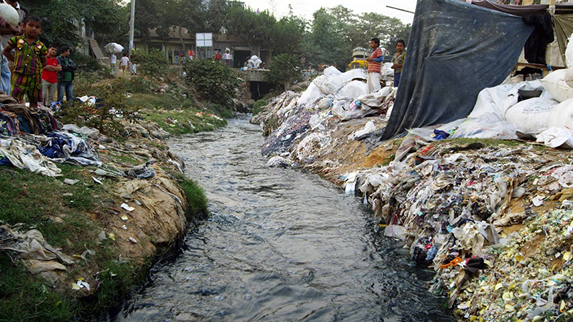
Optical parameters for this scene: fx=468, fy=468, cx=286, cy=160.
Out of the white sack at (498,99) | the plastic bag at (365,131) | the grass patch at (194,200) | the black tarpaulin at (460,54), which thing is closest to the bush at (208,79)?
the plastic bag at (365,131)

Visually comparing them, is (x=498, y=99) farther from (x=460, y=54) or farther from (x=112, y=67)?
(x=112, y=67)

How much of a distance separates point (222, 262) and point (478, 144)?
3438 millimetres

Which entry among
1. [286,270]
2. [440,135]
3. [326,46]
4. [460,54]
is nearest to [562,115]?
[440,135]

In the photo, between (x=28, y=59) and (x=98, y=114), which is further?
(x=98, y=114)

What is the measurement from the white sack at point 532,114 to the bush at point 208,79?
1850 cm

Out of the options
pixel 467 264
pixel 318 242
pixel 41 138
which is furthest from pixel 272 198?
pixel 467 264

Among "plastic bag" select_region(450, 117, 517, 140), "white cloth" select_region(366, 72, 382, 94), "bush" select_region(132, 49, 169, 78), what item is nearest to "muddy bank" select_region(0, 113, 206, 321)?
"plastic bag" select_region(450, 117, 517, 140)

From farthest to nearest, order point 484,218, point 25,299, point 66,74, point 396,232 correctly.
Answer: point 66,74
point 396,232
point 484,218
point 25,299

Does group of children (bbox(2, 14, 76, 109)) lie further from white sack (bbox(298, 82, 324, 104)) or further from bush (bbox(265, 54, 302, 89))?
bush (bbox(265, 54, 302, 89))

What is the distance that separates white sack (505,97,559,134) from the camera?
19.6ft

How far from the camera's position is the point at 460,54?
7.97 m

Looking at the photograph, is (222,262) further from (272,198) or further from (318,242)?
(272,198)

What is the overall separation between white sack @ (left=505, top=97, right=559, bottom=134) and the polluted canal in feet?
8.01

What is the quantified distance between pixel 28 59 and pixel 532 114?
6618 millimetres
